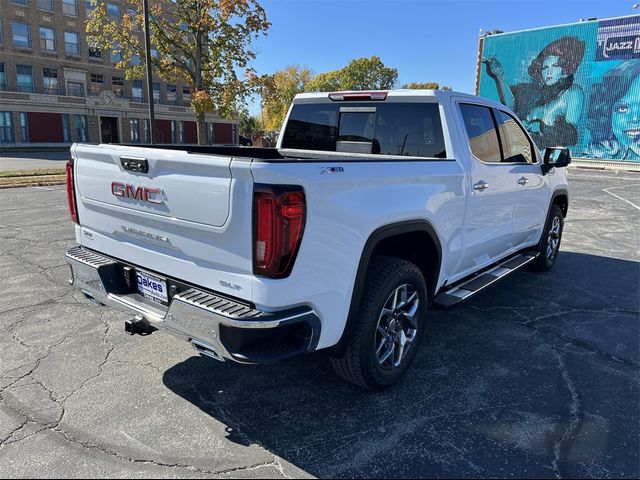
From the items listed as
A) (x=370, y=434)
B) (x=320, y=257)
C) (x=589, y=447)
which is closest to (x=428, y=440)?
(x=370, y=434)

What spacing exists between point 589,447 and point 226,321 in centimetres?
220

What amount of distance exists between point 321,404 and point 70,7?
160ft

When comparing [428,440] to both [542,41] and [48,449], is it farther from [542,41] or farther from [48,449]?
[542,41]

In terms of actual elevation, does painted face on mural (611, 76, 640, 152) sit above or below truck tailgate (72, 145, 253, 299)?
above

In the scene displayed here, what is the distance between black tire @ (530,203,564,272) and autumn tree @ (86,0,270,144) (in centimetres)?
1837

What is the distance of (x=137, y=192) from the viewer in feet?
9.48

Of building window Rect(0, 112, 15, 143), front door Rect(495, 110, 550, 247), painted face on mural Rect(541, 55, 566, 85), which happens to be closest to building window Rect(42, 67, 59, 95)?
building window Rect(0, 112, 15, 143)

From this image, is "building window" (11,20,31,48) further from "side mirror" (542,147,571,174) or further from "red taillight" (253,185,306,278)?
"red taillight" (253,185,306,278)

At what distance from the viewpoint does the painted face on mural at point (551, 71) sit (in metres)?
33.8

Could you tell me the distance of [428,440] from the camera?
277 centimetres

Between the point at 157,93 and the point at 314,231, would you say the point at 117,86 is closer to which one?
the point at 157,93

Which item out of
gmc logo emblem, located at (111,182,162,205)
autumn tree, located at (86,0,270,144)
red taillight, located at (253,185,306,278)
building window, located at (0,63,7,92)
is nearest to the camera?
red taillight, located at (253,185,306,278)

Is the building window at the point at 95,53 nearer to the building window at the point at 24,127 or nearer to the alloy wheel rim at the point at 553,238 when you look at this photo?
the building window at the point at 24,127

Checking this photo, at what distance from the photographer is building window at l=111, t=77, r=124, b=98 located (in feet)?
147
